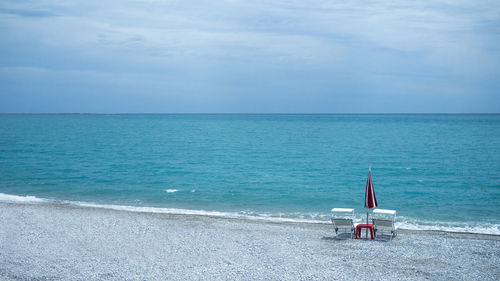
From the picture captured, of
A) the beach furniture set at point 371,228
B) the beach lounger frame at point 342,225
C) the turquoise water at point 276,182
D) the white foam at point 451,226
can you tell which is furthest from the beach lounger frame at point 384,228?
the turquoise water at point 276,182

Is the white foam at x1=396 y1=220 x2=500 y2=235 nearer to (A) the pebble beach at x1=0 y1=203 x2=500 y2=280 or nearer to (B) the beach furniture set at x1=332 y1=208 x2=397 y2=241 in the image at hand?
(A) the pebble beach at x1=0 y1=203 x2=500 y2=280

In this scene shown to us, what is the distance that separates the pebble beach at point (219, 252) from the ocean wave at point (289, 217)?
3.83ft

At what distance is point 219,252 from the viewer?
1279cm

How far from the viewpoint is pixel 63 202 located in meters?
22.3

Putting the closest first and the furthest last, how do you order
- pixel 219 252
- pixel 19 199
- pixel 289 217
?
pixel 219 252 → pixel 289 217 → pixel 19 199

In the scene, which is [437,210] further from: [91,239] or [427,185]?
[91,239]

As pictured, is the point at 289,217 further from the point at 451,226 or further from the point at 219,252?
the point at 219,252

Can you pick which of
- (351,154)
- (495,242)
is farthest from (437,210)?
(351,154)

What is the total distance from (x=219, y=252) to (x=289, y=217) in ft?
24.1

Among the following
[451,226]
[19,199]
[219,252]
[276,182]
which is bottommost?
[451,226]

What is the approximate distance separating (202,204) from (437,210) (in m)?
11.7

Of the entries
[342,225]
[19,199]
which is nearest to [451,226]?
[342,225]

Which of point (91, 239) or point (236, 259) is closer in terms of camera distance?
point (236, 259)

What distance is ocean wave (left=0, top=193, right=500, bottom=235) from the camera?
1733 cm
